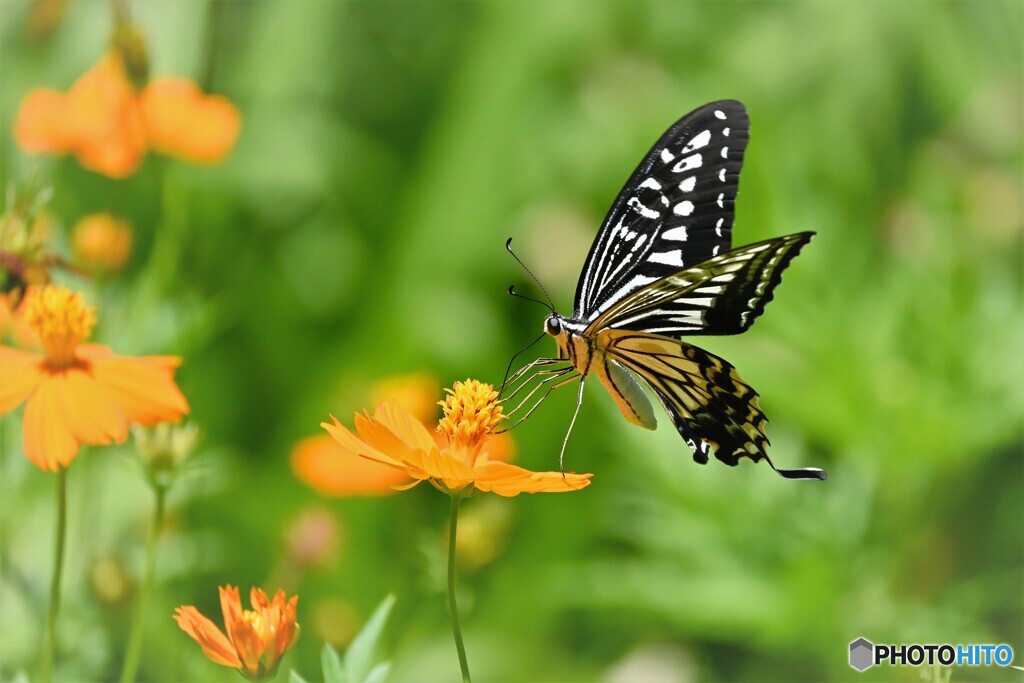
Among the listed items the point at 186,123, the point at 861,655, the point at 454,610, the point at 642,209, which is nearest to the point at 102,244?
the point at 186,123

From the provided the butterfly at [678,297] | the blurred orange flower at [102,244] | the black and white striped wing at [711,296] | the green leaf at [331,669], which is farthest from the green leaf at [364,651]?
the blurred orange flower at [102,244]

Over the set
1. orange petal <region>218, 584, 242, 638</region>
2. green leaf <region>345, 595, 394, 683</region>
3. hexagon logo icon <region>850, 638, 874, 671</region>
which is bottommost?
hexagon logo icon <region>850, 638, 874, 671</region>

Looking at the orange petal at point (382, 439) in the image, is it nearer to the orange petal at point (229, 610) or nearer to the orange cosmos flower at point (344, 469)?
the orange petal at point (229, 610)

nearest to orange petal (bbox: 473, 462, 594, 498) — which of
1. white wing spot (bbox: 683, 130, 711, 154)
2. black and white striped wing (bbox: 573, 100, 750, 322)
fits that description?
black and white striped wing (bbox: 573, 100, 750, 322)

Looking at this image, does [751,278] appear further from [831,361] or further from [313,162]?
[313,162]

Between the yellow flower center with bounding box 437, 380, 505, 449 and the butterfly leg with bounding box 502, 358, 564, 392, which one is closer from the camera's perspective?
the yellow flower center with bounding box 437, 380, 505, 449

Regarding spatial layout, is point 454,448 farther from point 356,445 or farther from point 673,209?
point 673,209

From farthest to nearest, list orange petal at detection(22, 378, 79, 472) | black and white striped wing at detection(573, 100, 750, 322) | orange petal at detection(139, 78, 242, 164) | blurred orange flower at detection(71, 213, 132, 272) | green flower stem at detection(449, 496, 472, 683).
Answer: orange petal at detection(139, 78, 242, 164) → blurred orange flower at detection(71, 213, 132, 272) → black and white striped wing at detection(573, 100, 750, 322) → orange petal at detection(22, 378, 79, 472) → green flower stem at detection(449, 496, 472, 683)

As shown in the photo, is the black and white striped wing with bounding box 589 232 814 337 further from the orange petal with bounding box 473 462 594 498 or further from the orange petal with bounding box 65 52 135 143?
the orange petal with bounding box 65 52 135 143
